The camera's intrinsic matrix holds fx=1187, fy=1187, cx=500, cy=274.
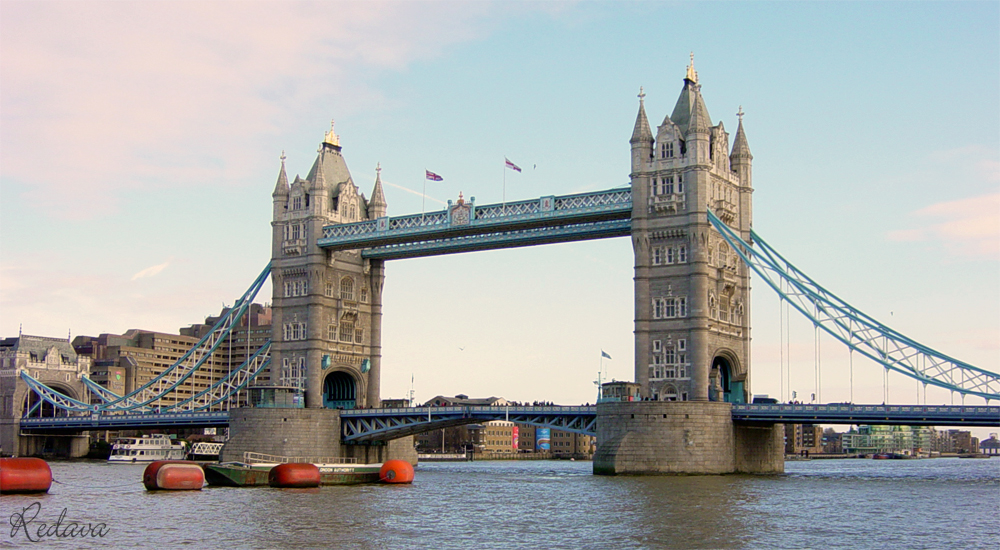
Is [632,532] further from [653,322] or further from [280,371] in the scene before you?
[280,371]

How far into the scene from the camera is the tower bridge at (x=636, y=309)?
90312 millimetres

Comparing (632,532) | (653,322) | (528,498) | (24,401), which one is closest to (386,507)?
(528,498)

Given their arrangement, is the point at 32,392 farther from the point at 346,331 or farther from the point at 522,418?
the point at 522,418

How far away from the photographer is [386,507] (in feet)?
217

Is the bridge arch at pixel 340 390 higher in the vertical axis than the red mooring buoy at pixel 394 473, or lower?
higher

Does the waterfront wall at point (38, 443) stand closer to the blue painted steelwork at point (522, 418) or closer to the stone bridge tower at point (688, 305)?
the blue painted steelwork at point (522, 418)

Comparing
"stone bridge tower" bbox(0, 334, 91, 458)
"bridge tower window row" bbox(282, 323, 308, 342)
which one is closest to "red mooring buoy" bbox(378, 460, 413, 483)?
"bridge tower window row" bbox(282, 323, 308, 342)

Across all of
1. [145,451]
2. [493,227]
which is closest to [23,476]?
[493,227]

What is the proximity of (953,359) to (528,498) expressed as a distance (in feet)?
109

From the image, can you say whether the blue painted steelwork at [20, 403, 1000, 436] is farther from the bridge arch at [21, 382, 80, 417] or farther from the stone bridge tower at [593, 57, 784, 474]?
the bridge arch at [21, 382, 80, 417]

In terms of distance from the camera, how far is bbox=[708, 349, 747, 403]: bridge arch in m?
100

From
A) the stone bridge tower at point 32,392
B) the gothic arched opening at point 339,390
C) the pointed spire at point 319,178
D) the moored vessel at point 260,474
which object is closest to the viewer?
the moored vessel at point 260,474

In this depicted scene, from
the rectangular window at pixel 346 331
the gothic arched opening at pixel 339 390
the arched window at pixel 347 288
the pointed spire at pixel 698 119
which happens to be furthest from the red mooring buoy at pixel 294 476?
the pointed spire at pixel 698 119

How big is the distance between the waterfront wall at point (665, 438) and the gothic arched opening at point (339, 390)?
3730 cm
